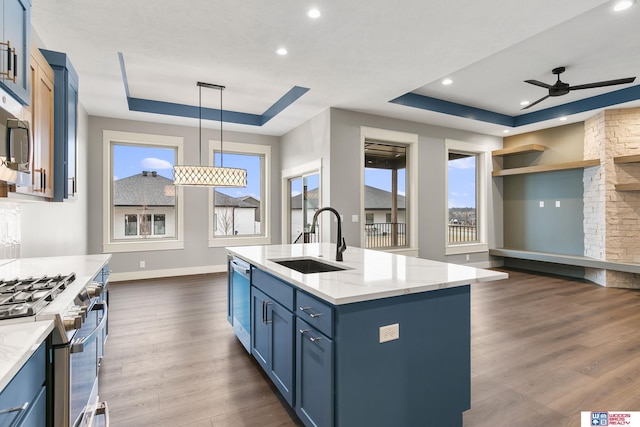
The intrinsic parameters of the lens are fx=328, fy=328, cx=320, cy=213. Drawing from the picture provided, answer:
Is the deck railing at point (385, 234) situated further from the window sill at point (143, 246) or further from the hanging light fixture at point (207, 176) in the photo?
the window sill at point (143, 246)

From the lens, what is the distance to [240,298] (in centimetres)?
294

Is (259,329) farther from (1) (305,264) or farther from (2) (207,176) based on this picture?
(2) (207,176)

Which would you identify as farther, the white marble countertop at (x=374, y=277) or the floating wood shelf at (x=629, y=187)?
the floating wood shelf at (x=629, y=187)

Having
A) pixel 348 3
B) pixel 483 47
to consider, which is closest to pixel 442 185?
pixel 483 47

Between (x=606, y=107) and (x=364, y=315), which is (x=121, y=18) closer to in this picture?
(x=364, y=315)

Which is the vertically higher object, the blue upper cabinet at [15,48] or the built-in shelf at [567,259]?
the blue upper cabinet at [15,48]

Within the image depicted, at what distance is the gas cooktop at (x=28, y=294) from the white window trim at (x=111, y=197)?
14.2 ft

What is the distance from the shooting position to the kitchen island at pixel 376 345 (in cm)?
152

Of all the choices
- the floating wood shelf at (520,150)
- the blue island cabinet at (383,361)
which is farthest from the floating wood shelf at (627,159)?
the blue island cabinet at (383,361)

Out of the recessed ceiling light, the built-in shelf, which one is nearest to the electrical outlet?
the recessed ceiling light

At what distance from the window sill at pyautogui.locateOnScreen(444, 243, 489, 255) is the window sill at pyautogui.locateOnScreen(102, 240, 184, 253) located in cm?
516

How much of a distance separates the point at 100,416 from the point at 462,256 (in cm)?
633

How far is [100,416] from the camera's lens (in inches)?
76.2

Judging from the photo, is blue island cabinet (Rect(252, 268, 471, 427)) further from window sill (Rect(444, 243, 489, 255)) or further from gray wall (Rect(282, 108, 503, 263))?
window sill (Rect(444, 243, 489, 255))
